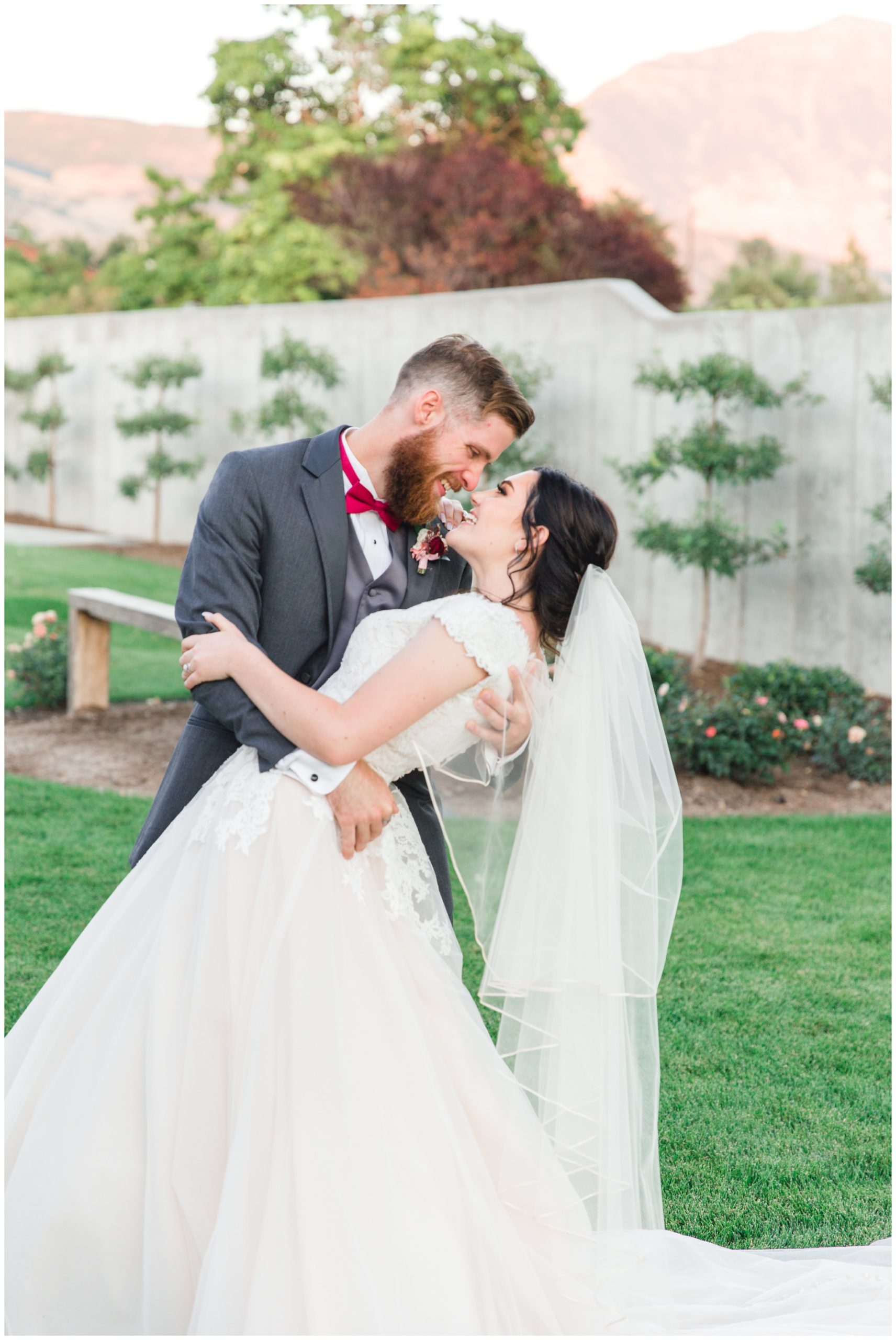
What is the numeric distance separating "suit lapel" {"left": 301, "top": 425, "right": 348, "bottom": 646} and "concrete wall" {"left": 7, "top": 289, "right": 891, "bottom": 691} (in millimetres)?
6852

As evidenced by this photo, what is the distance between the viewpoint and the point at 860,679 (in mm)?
9070

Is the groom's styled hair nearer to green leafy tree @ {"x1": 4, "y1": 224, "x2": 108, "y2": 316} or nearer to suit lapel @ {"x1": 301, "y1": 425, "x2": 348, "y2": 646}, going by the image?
suit lapel @ {"x1": 301, "y1": 425, "x2": 348, "y2": 646}

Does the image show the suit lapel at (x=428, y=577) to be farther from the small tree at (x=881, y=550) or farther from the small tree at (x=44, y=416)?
the small tree at (x=44, y=416)

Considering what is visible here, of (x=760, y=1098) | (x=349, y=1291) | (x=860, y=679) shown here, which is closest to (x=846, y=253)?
(x=860, y=679)

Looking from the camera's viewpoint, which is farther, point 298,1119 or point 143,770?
point 143,770

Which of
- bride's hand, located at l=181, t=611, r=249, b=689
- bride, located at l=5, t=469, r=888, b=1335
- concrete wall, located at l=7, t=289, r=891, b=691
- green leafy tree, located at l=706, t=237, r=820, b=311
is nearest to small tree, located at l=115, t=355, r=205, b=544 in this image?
concrete wall, located at l=7, t=289, r=891, b=691

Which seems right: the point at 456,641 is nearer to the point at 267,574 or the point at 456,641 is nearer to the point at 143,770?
the point at 267,574

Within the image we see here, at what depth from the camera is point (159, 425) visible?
1477cm

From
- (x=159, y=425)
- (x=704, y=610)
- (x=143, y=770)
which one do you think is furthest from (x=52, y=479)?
(x=143, y=770)

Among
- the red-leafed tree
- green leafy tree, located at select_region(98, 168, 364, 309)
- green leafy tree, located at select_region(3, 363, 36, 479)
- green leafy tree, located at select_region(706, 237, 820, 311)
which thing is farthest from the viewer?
green leafy tree, located at select_region(706, 237, 820, 311)

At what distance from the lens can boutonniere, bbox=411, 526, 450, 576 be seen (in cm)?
282

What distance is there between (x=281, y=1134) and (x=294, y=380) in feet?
41.1

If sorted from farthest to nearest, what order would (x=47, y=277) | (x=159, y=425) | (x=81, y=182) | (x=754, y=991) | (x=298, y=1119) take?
(x=81, y=182), (x=47, y=277), (x=159, y=425), (x=754, y=991), (x=298, y=1119)

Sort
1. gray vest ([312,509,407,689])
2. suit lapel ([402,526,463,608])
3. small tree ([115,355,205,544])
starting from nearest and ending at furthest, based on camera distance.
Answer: gray vest ([312,509,407,689]) < suit lapel ([402,526,463,608]) < small tree ([115,355,205,544])
